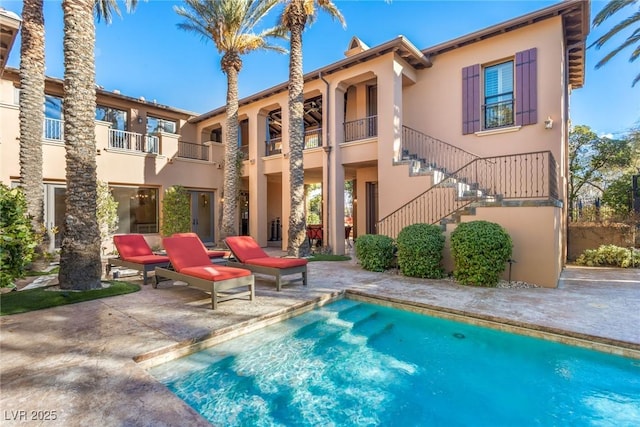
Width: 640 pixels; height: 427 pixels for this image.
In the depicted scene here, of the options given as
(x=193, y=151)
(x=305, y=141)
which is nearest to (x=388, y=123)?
(x=305, y=141)

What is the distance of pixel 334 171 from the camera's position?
13.1m

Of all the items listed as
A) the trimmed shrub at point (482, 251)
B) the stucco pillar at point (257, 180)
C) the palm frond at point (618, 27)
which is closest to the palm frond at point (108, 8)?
the stucco pillar at point (257, 180)

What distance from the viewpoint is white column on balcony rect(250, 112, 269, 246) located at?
16.1 meters

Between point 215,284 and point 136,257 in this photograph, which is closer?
point 215,284

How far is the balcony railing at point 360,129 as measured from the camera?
1355cm

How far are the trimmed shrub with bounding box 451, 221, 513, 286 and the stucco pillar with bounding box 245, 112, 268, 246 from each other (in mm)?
10368

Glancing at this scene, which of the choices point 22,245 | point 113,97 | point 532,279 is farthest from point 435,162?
point 113,97

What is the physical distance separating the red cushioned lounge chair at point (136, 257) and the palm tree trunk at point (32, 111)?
2.81 m

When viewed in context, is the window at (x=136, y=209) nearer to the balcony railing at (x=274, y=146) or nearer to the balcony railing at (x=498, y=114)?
the balcony railing at (x=274, y=146)

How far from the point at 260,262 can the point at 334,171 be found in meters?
6.59

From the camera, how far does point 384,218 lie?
10875mm

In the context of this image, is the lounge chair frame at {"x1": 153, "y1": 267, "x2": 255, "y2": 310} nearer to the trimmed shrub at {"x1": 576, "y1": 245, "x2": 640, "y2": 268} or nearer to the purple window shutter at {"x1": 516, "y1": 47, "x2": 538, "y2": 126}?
the purple window shutter at {"x1": 516, "y1": 47, "x2": 538, "y2": 126}

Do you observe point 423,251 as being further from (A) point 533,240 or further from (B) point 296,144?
(B) point 296,144

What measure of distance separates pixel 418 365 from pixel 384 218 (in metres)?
7.01
